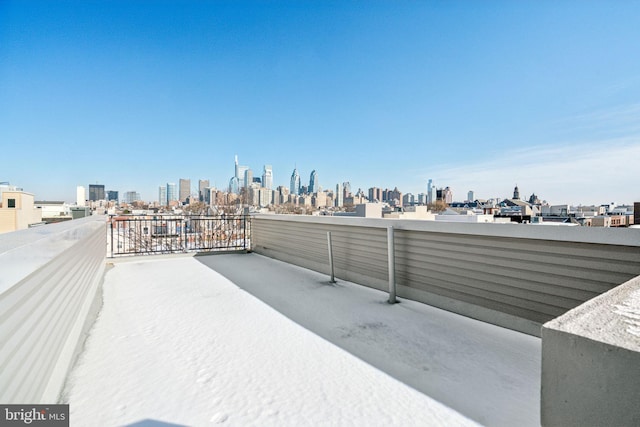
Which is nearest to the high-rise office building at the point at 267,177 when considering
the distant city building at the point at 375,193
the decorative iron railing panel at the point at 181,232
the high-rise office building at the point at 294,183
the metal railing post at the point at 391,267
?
the high-rise office building at the point at 294,183

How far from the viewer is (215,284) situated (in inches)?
185

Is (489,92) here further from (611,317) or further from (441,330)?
(611,317)

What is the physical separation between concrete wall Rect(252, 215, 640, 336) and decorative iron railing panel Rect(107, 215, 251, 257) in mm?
4770

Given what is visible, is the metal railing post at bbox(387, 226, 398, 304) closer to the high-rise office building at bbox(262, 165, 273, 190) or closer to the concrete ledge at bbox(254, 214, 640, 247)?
the concrete ledge at bbox(254, 214, 640, 247)

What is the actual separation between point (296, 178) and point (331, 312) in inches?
2906

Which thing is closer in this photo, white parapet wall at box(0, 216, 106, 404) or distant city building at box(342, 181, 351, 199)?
white parapet wall at box(0, 216, 106, 404)

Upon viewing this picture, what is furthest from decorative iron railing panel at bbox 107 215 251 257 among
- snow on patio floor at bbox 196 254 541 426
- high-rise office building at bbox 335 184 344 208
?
high-rise office building at bbox 335 184 344 208

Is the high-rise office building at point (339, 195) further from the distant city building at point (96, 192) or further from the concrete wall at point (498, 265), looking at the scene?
the concrete wall at point (498, 265)

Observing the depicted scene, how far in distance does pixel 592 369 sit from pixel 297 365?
188 centimetres

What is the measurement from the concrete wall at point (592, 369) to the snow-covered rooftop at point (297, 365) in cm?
92

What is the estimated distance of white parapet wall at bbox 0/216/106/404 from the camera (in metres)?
1.09

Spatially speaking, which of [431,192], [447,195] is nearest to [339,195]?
[431,192]

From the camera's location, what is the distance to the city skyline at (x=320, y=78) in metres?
7.18

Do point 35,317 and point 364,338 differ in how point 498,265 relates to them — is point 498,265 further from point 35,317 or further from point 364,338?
point 35,317
